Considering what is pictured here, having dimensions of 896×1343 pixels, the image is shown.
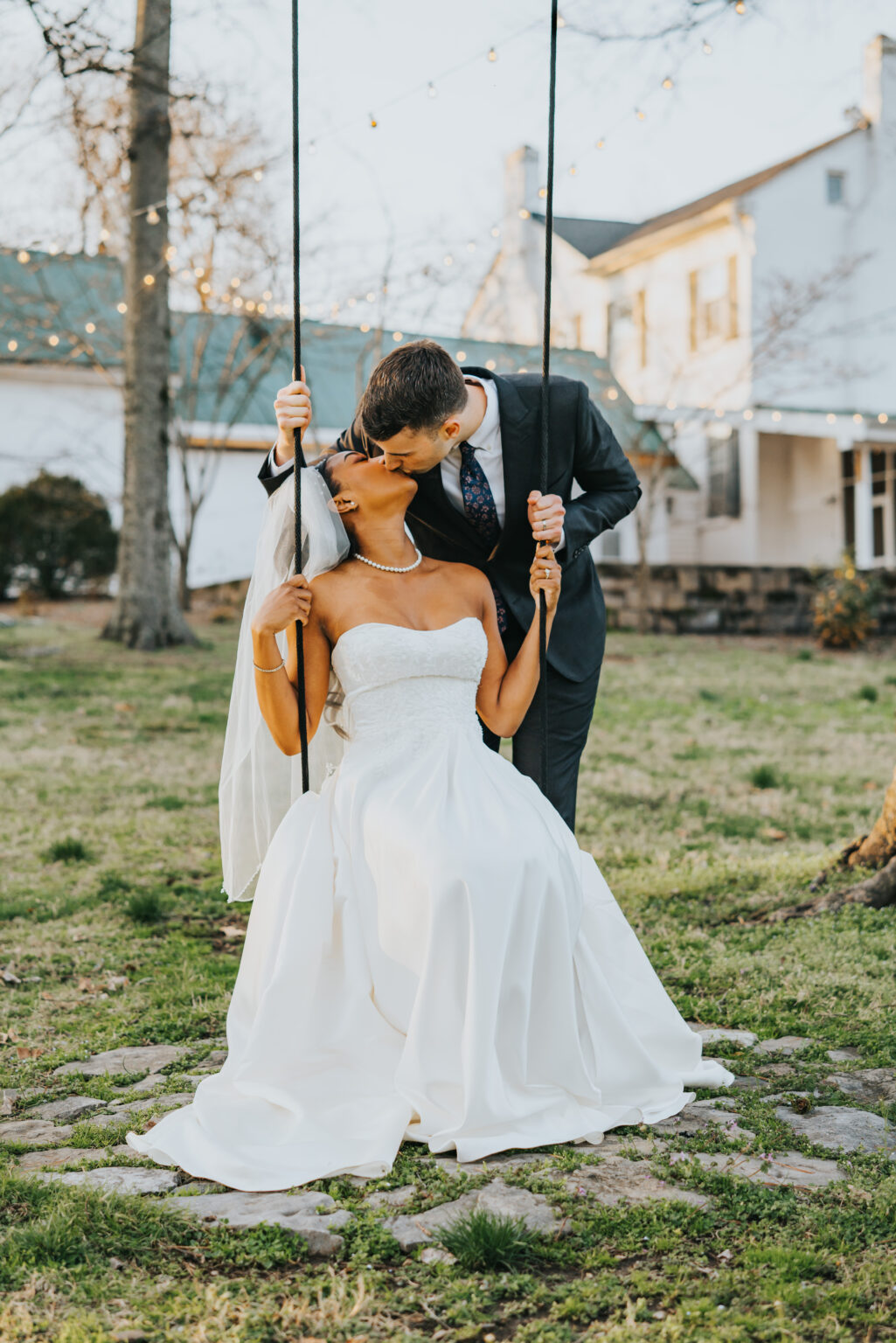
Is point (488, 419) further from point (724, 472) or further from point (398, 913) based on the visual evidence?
point (724, 472)

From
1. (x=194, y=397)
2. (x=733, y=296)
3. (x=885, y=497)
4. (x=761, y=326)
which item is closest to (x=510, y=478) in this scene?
(x=194, y=397)

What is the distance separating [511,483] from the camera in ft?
11.0

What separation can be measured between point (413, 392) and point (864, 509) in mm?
17972

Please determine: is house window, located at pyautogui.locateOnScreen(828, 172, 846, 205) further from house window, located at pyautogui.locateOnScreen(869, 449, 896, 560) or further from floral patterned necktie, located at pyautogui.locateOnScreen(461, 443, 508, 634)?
floral patterned necktie, located at pyautogui.locateOnScreen(461, 443, 508, 634)

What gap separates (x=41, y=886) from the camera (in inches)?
207

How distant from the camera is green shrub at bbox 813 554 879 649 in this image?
47.5 ft

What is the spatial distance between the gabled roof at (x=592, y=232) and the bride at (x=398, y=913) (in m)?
19.0

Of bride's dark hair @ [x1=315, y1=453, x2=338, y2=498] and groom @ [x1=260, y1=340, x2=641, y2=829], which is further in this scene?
bride's dark hair @ [x1=315, y1=453, x2=338, y2=498]

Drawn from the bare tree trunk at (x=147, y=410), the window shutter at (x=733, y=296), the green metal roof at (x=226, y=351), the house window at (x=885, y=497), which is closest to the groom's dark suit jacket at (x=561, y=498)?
the bare tree trunk at (x=147, y=410)

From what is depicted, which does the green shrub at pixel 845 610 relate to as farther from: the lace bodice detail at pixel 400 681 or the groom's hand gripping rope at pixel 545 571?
the lace bodice detail at pixel 400 681

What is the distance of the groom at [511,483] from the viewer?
2.94 metres

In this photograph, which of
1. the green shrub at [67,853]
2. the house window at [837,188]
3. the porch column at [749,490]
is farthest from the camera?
the house window at [837,188]

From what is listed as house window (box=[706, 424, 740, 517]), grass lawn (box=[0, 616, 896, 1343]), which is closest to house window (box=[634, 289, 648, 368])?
house window (box=[706, 424, 740, 517])

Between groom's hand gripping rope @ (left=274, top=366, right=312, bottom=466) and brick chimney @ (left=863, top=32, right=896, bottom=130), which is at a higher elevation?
brick chimney @ (left=863, top=32, right=896, bottom=130)
